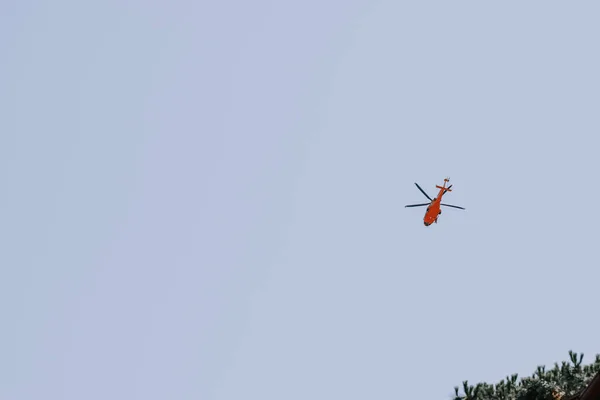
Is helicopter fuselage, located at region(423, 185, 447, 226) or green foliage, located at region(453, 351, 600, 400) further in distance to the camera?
helicopter fuselage, located at region(423, 185, 447, 226)

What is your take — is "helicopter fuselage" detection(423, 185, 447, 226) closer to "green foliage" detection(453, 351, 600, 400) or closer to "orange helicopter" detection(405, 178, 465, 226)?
"orange helicopter" detection(405, 178, 465, 226)

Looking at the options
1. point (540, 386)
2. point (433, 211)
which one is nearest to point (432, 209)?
point (433, 211)

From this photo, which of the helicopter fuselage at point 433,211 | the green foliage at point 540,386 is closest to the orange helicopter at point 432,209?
the helicopter fuselage at point 433,211

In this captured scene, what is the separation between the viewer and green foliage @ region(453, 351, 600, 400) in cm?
2705

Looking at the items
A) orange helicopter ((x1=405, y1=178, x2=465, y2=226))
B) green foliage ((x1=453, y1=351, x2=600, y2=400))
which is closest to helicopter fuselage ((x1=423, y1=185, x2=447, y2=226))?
orange helicopter ((x1=405, y1=178, x2=465, y2=226))

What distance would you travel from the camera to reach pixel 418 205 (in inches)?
1976

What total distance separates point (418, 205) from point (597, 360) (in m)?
21.9

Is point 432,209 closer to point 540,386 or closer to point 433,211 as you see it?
point 433,211

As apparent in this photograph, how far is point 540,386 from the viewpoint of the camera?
89.2 feet

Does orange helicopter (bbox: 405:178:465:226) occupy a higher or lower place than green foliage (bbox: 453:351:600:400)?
higher

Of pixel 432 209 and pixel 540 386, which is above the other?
pixel 432 209

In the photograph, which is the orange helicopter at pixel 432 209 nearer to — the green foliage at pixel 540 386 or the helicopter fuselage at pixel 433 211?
the helicopter fuselage at pixel 433 211

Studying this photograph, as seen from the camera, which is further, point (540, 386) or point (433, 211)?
point (433, 211)

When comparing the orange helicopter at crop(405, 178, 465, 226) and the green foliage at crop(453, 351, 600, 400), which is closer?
the green foliage at crop(453, 351, 600, 400)
